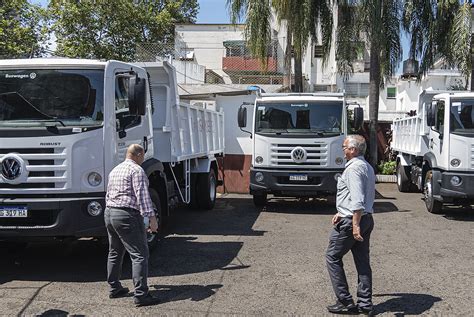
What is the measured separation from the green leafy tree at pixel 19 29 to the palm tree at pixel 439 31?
47.4 ft

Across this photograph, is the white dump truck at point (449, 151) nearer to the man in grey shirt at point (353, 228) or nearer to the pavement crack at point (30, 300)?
the man in grey shirt at point (353, 228)

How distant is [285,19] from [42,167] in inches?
504

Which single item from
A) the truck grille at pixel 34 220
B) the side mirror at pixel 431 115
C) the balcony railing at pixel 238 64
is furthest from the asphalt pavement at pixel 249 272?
the balcony railing at pixel 238 64

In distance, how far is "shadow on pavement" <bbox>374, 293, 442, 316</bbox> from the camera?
5.15 m

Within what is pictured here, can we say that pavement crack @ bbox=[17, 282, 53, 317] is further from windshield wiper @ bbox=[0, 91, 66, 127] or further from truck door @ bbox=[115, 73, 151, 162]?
windshield wiper @ bbox=[0, 91, 66, 127]

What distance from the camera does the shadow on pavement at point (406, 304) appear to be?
5.15 m

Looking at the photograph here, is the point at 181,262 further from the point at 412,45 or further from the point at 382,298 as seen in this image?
the point at 412,45

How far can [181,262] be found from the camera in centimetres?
704

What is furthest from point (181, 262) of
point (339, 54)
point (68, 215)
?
point (339, 54)

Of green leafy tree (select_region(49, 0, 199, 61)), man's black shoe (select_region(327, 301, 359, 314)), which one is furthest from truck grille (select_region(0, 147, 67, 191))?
green leafy tree (select_region(49, 0, 199, 61))

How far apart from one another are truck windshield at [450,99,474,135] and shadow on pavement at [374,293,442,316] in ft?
18.7

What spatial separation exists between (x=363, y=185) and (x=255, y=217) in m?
6.16

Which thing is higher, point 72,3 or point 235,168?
point 72,3

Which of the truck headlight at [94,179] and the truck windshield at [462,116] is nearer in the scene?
the truck headlight at [94,179]
